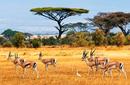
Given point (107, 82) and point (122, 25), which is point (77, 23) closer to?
point (122, 25)

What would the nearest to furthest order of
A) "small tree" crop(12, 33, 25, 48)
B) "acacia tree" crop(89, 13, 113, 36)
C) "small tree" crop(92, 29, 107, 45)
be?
"small tree" crop(12, 33, 25, 48) → "small tree" crop(92, 29, 107, 45) → "acacia tree" crop(89, 13, 113, 36)

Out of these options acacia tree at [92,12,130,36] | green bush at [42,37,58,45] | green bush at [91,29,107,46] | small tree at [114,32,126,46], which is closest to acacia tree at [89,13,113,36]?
acacia tree at [92,12,130,36]

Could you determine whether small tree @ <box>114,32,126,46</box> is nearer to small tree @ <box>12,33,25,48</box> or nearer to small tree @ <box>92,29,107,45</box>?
small tree @ <box>92,29,107,45</box>

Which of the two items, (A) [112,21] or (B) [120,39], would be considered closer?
(B) [120,39]

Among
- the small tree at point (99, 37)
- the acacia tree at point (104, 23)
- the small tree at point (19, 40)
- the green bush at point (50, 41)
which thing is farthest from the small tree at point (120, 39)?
the acacia tree at point (104, 23)

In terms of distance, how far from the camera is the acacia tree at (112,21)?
92625mm

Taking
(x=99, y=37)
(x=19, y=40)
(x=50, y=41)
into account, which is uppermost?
(x=99, y=37)

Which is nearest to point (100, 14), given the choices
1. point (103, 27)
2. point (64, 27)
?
point (103, 27)

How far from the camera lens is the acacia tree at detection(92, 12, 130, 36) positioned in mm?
92625

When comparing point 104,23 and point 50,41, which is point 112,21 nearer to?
point 104,23

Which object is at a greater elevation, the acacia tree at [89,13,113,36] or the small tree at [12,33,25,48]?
the acacia tree at [89,13,113,36]

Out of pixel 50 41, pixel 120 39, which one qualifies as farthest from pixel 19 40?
pixel 50 41

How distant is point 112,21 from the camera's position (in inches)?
3661

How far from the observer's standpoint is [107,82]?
872 inches
